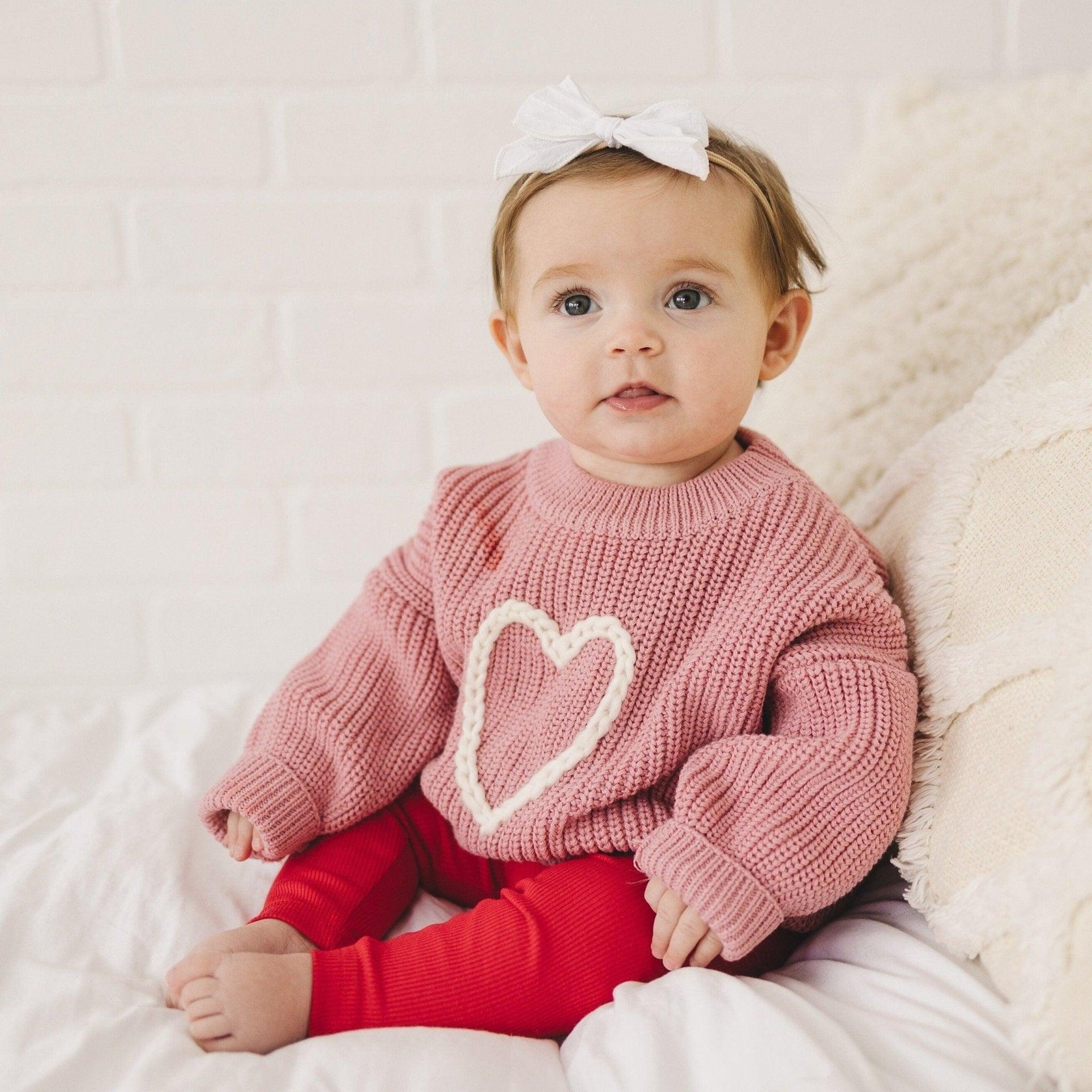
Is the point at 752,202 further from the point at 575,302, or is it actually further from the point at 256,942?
the point at 256,942

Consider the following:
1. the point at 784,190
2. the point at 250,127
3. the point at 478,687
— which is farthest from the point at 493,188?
the point at 478,687

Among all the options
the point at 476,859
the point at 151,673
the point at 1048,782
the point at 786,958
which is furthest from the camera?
the point at 151,673

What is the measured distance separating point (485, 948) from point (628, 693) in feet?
0.69

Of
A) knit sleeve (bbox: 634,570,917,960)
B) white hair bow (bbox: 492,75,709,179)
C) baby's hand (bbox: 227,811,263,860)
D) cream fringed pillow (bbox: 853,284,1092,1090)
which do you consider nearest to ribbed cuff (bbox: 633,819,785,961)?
knit sleeve (bbox: 634,570,917,960)

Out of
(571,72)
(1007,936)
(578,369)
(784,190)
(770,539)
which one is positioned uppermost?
(571,72)

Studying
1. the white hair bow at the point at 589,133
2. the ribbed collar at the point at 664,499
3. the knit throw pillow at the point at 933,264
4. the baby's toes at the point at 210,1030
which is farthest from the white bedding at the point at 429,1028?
the white hair bow at the point at 589,133

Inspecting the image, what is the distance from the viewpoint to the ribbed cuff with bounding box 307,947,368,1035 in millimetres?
735

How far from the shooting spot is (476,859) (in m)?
0.96

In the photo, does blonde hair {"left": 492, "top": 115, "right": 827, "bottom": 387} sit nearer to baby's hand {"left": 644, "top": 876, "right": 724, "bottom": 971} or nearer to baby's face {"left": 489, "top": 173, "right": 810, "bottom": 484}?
baby's face {"left": 489, "top": 173, "right": 810, "bottom": 484}

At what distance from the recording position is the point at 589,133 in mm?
850

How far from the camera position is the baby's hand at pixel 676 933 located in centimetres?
76

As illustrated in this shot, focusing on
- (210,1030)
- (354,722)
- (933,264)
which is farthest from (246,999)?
(933,264)

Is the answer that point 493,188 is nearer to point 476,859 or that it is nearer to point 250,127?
point 250,127

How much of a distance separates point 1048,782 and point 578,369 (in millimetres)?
429
